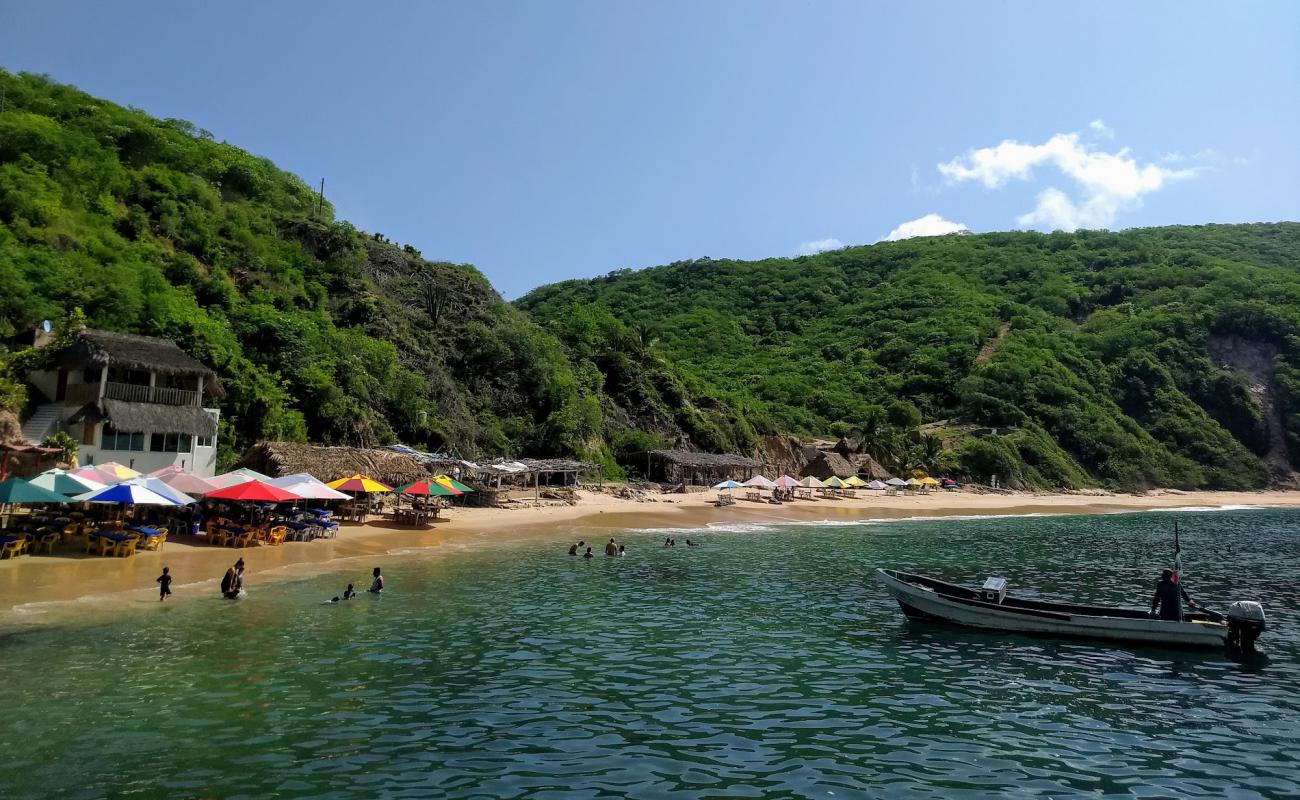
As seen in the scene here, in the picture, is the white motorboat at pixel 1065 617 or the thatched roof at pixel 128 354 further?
the thatched roof at pixel 128 354

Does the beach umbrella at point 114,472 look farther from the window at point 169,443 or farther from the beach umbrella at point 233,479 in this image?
the window at point 169,443

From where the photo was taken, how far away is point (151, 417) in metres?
29.6

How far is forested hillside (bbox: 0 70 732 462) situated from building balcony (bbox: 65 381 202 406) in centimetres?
192

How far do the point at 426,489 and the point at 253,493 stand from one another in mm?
8616

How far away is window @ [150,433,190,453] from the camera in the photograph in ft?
99.5

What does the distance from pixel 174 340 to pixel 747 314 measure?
312 ft

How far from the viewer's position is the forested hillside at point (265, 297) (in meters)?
35.5

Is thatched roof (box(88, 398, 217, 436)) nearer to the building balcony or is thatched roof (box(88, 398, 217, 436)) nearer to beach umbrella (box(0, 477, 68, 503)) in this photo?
the building balcony

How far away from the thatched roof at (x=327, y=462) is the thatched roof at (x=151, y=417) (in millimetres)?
2319

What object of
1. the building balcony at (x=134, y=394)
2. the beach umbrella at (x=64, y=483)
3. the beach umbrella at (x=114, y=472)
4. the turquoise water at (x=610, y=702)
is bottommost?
the turquoise water at (x=610, y=702)

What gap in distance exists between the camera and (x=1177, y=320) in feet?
320

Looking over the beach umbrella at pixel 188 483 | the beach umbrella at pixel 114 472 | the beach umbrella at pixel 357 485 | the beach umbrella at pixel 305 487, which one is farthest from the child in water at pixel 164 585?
the beach umbrella at pixel 357 485

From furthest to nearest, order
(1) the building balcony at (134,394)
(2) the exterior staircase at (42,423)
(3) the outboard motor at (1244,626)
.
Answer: (1) the building balcony at (134,394)
(2) the exterior staircase at (42,423)
(3) the outboard motor at (1244,626)

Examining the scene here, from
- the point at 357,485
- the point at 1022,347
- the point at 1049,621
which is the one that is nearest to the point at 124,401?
the point at 357,485
